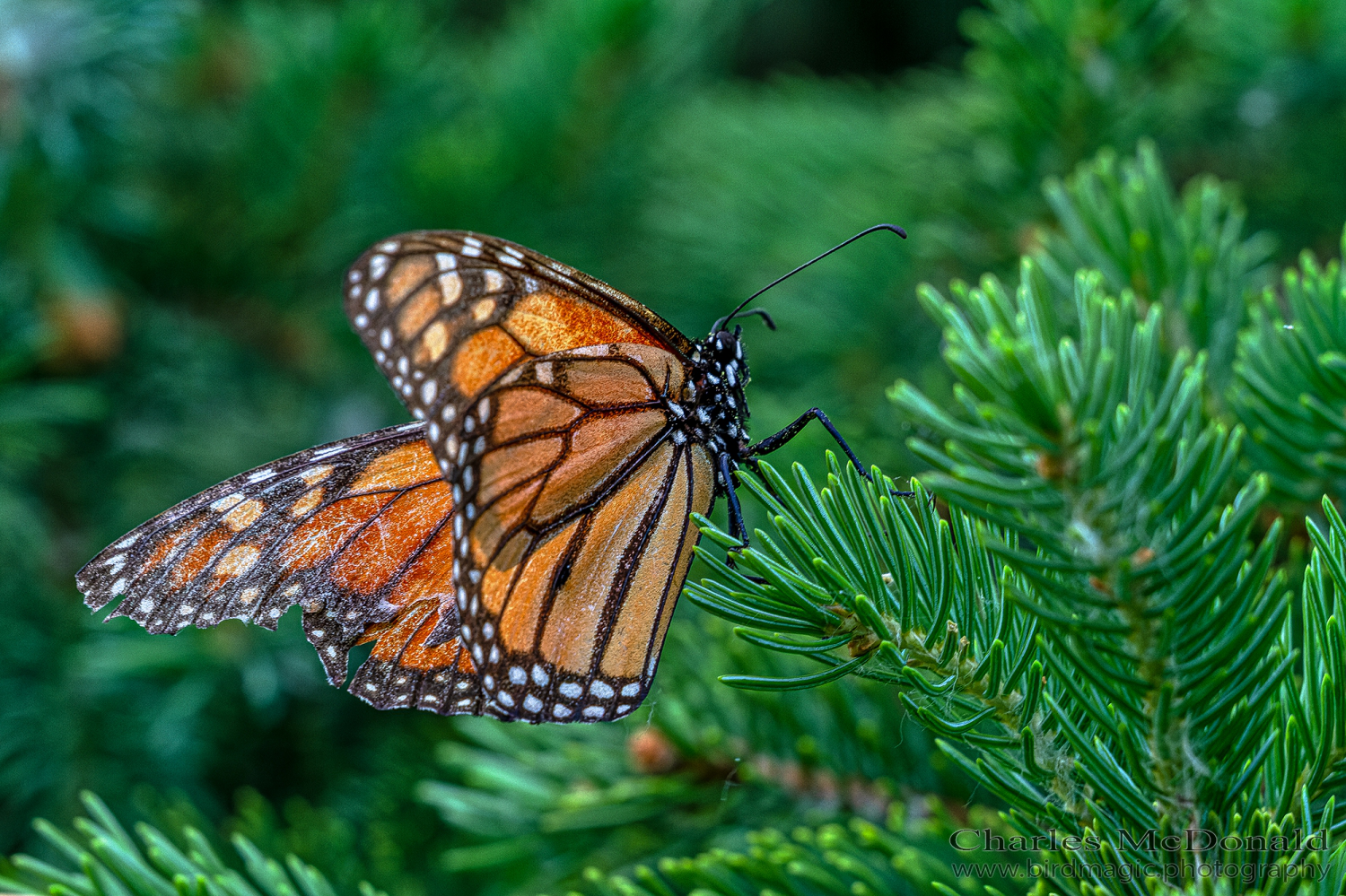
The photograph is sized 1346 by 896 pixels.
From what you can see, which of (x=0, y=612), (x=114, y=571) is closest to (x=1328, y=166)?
(x=114, y=571)

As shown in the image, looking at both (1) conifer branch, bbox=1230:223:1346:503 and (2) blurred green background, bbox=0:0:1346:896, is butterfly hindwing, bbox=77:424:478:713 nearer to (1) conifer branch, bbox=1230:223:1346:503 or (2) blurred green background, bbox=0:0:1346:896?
(2) blurred green background, bbox=0:0:1346:896

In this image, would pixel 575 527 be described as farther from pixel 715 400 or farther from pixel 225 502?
pixel 225 502

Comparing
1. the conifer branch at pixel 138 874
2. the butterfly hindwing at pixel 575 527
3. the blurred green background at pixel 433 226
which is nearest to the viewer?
the conifer branch at pixel 138 874

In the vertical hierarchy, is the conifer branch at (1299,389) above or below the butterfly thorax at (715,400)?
below

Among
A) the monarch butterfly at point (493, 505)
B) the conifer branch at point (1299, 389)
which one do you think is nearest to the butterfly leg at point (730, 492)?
the monarch butterfly at point (493, 505)

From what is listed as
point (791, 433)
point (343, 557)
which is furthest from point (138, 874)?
point (791, 433)

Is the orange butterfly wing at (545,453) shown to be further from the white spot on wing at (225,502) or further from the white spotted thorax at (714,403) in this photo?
the white spot on wing at (225,502)

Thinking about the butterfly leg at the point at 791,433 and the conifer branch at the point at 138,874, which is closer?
the conifer branch at the point at 138,874

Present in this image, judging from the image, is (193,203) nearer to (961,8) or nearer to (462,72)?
(462,72)
